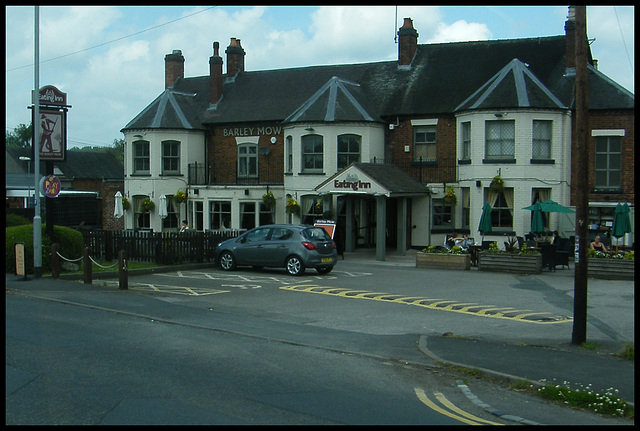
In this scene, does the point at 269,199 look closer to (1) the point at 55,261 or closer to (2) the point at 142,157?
(2) the point at 142,157

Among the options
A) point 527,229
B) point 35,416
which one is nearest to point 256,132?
point 527,229

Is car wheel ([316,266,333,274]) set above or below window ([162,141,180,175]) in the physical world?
below

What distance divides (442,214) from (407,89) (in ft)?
20.7

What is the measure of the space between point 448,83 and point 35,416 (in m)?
27.8

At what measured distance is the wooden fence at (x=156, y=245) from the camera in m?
24.3

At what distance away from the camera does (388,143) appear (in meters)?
32.5

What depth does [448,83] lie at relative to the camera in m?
32.4

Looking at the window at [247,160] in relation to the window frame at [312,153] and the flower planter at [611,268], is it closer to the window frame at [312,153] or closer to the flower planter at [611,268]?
the window frame at [312,153]

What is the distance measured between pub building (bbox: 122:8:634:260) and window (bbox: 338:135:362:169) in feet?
0.15

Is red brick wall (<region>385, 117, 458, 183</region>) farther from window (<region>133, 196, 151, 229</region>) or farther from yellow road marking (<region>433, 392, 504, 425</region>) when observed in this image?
yellow road marking (<region>433, 392, 504, 425</region>)

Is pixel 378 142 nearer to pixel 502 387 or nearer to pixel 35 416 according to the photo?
pixel 502 387

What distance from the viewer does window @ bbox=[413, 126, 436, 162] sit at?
1243 inches

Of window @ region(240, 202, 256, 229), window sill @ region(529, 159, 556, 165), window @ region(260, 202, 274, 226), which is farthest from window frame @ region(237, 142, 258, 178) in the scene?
window sill @ region(529, 159, 556, 165)

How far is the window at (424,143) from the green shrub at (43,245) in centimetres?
1578
